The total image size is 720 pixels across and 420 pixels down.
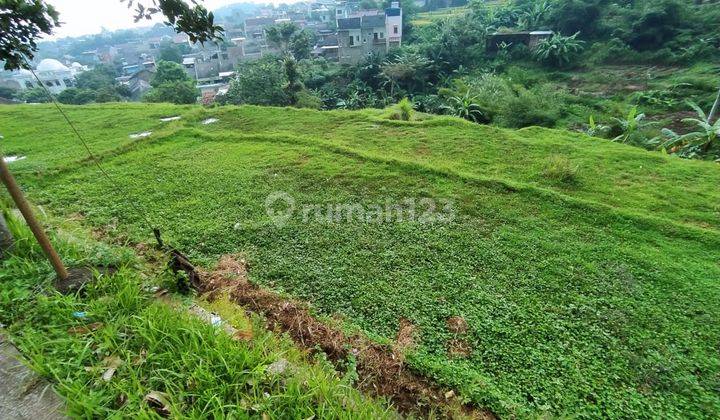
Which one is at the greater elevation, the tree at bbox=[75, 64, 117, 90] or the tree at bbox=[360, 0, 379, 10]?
the tree at bbox=[360, 0, 379, 10]

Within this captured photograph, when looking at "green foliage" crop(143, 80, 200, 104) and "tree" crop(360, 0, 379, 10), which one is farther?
Answer: "tree" crop(360, 0, 379, 10)

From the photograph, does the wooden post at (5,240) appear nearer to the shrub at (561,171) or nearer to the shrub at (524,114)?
the shrub at (561,171)

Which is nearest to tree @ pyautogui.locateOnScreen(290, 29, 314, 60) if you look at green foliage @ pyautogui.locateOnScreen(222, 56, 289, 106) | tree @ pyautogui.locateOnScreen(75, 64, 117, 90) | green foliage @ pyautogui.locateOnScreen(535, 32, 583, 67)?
green foliage @ pyautogui.locateOnScreen(222, 56, 289, 106)

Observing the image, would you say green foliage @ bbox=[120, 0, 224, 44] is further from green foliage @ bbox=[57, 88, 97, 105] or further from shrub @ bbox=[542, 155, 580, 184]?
green foliage @ bbox=[57, 88, 97, 105]

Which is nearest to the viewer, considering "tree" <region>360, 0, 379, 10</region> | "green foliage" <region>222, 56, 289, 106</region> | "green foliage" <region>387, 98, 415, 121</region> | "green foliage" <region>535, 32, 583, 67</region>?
"green foliage" <region>387, 98, 415, 121</region>

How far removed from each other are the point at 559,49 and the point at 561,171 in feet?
64.4

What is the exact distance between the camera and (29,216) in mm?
2252

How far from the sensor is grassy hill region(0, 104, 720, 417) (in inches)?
98.4

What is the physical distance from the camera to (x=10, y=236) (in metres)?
2.85

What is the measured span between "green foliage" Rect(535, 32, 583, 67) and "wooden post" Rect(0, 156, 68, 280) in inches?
953

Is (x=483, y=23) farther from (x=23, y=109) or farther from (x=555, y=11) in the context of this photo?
(x=23, y=109)

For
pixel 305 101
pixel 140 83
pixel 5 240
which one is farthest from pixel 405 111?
pixel 140 83

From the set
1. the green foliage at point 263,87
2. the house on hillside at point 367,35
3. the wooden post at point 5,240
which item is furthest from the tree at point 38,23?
the house on hillside at point 367,35

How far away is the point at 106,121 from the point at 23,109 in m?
3.38
